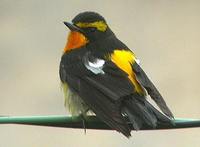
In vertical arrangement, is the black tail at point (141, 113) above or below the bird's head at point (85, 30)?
below

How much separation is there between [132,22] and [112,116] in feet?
16.1

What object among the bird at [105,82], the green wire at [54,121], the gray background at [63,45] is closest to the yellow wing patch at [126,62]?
the bird at [105,82]

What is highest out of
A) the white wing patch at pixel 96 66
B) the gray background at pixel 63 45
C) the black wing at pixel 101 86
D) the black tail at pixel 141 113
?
the white wing patch at pixel 96 66

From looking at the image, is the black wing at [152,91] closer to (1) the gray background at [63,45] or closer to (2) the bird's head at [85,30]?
(2) the bird's head at [85,30]

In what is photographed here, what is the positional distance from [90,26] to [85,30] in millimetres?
49

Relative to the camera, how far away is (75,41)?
5902 millimetres

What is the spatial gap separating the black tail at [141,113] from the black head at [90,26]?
82 cm

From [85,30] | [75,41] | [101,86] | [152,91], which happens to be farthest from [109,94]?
[85,30]

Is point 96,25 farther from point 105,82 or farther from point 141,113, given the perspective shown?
point 141,113

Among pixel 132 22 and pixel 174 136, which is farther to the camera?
pixel 132 22

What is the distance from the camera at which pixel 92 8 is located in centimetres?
1053

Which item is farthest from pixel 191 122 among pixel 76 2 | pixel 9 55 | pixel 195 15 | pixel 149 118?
pixel 76 2

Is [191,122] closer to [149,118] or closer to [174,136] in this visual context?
[149,118]

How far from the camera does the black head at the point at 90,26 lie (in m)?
5.97
